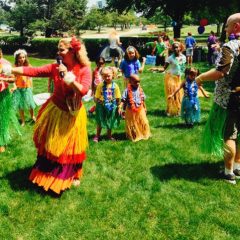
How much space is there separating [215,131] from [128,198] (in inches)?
69.0

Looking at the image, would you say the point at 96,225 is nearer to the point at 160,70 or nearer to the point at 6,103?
the point at 6,103

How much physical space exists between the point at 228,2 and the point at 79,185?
3604 cm

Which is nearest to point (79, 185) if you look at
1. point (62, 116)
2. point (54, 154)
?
point (54, 154)

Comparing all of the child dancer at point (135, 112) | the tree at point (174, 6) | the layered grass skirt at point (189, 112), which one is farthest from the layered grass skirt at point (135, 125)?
the tree at point (174, 6)

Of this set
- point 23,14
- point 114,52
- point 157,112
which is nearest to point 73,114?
point 157,112

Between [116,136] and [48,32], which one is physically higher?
[48,32]

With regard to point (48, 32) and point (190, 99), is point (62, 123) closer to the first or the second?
point (190, 99)

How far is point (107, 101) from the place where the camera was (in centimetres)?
779

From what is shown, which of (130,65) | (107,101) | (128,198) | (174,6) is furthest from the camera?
(174,6)

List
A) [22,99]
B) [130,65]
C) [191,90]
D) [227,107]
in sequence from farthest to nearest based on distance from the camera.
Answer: [130,65], [22,99], [191,90], [227,107]

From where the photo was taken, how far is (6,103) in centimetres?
698

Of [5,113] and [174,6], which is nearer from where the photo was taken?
[5,113]

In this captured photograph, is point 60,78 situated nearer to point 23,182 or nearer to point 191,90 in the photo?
point 23,182

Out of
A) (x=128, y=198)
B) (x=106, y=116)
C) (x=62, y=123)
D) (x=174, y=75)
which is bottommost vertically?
(x=128, y=198)
